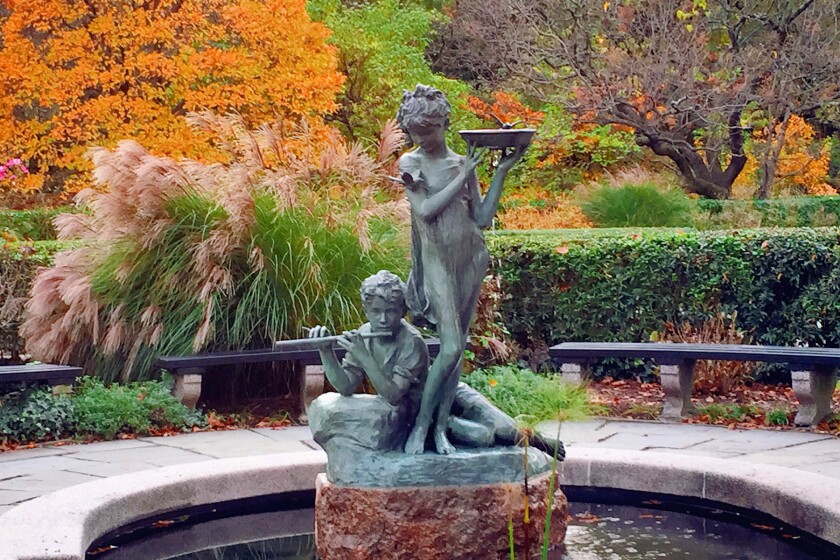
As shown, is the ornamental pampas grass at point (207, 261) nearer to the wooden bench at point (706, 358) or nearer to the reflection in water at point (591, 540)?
the wooden bench at point (706, 358)

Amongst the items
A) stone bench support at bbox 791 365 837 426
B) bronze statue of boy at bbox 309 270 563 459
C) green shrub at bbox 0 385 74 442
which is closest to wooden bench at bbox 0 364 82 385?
green shrub at bbox 0 385 74 442

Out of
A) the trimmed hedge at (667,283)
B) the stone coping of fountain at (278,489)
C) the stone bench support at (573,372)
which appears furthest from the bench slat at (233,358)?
the trimmed hedge at (667,283)

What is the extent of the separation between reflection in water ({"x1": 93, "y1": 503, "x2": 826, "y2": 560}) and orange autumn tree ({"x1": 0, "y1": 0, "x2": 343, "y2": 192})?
11.8m

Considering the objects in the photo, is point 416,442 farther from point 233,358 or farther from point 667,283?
point 667,283

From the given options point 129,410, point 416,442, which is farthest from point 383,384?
point 129,410

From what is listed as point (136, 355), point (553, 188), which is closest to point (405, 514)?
point (136, 355)

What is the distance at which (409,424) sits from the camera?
14.4 feet

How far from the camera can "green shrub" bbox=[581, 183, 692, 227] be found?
1723 centimetres

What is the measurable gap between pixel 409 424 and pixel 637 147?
20.7 meters

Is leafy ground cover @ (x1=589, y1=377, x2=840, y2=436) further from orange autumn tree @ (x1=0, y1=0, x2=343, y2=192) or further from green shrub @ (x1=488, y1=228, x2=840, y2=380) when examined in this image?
orange autumn tree @ (x1=0, y1=0, x2=343, y2=192)

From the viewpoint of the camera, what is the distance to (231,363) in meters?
7.73

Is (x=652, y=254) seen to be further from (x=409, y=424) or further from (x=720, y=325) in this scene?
(x=409, y=424)

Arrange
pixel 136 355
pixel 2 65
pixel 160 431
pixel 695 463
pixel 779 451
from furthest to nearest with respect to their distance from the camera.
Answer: pixel 2 65 < pixel 136 355 < pixel 160 431 < pixel 779 451 < pixel 695 463

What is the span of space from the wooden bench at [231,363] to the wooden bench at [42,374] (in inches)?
24.9
